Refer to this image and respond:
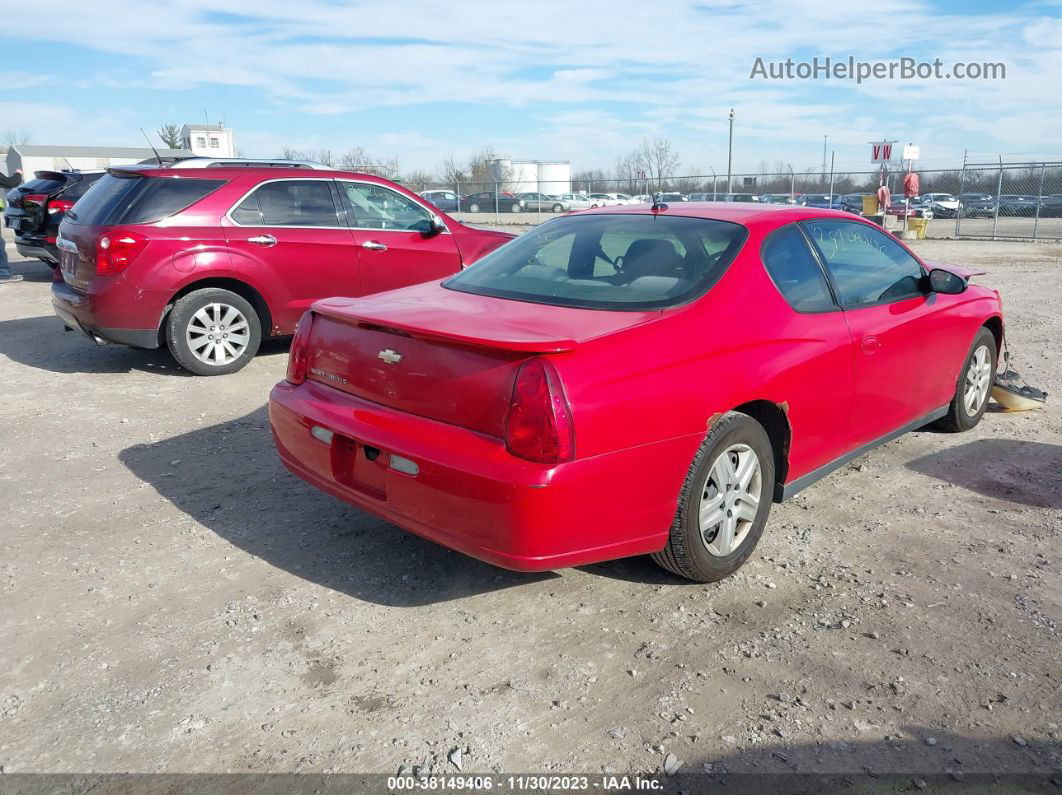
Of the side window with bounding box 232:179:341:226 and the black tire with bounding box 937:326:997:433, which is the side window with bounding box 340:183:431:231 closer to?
the side window with bounding box 232:179:341:226

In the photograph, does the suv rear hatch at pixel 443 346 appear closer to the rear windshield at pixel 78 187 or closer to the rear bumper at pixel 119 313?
the rear bumper at pixel 119 313

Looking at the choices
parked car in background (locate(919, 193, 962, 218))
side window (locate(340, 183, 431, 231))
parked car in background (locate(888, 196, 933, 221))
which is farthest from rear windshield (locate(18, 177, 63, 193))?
parked car in background (locate(919, 193, 962, 218))

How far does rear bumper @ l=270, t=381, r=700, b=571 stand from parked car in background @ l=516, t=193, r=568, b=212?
130ft

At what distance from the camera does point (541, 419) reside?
9.59 feet

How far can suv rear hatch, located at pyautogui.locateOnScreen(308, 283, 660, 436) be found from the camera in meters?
3.05

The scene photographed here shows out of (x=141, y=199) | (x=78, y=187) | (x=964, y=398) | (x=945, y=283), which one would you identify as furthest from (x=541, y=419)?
(x=78, y=187)

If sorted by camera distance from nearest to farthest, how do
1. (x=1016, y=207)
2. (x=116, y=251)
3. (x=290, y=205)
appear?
(x=116, y=251) < (x=290, y=205) < (x=1016, y=207)

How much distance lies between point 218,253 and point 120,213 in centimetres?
78

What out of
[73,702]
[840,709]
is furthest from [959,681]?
[73,702]

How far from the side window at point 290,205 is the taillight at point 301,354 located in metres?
3.76

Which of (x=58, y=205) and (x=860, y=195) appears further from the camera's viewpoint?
(x=860, y=195)

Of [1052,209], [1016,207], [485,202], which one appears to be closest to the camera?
[1016,207]

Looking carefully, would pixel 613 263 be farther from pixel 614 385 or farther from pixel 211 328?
pixel 211 328

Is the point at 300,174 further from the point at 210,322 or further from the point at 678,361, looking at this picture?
the point at 678,361
